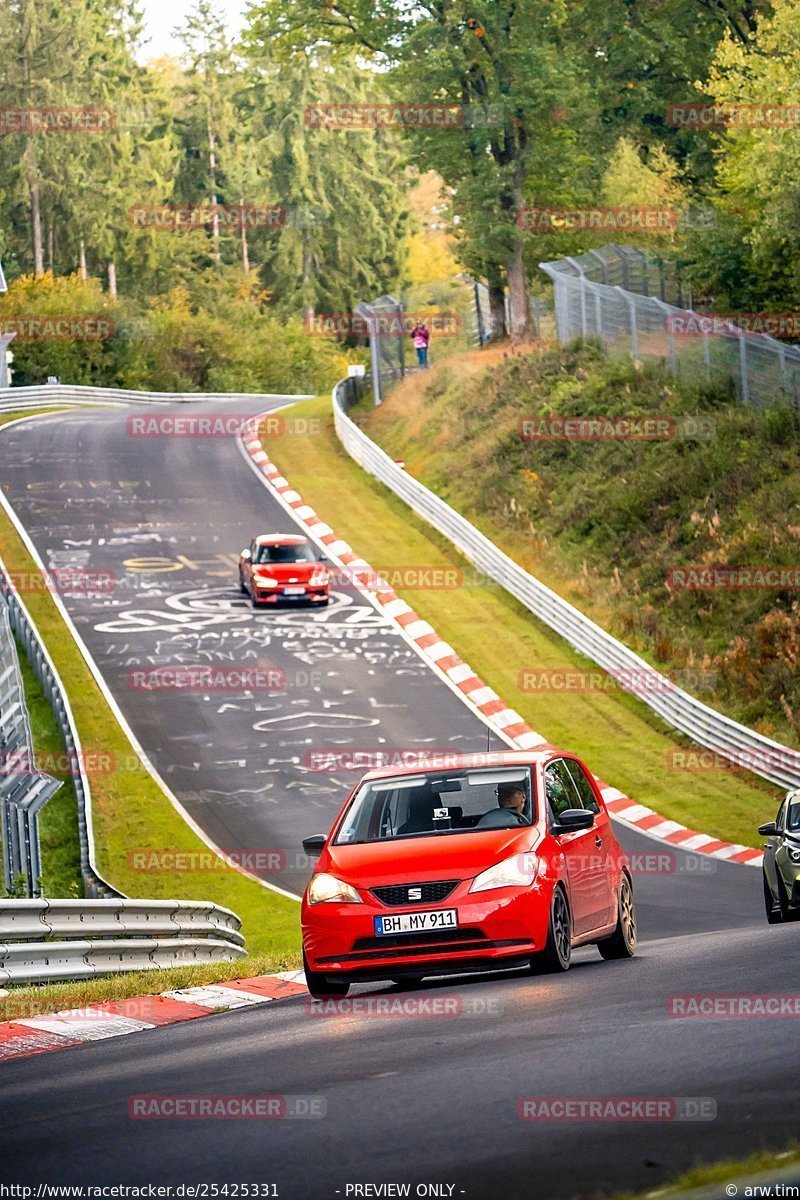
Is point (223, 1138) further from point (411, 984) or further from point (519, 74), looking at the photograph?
point (519, 74)

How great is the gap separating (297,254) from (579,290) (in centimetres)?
6717

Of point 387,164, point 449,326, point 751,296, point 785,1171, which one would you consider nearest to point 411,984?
point 785,1171

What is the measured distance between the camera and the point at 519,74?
172ft

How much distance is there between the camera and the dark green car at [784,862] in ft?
50.3

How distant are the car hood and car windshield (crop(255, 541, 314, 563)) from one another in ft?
81.0

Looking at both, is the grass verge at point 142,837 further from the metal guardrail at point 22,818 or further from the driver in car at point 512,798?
the driver in car at point 512,798
